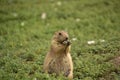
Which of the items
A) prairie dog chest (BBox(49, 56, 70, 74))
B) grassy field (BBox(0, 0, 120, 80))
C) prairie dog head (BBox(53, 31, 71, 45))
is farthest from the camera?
grassy field (BBox(0, 0, 120, 80))

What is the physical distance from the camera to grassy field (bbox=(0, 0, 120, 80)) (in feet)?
26.0

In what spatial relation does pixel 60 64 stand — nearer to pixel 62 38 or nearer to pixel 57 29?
pixel 62 38

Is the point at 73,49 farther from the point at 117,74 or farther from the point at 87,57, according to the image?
the point at 117,74

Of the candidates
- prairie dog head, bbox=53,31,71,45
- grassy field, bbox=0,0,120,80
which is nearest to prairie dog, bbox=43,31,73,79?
prairie dog head, bbox=53,31,71,45

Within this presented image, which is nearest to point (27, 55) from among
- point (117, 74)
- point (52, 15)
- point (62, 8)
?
point (117, 74)

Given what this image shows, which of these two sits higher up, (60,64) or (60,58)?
(60,58)

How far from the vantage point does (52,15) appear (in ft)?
47.4

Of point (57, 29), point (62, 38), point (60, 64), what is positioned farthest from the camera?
point (57, 29)

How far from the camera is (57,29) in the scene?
12.9m

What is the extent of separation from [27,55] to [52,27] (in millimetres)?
3962

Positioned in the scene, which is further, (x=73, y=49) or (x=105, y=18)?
(x=105, y=18)

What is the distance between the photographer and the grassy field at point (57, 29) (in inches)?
312

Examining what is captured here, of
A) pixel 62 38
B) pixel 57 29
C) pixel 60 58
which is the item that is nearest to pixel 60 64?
pixel 60 58

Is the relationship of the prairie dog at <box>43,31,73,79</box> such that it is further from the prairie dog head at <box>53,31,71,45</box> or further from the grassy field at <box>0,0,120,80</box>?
the grassy field at <box>0,0,120,80</box>
